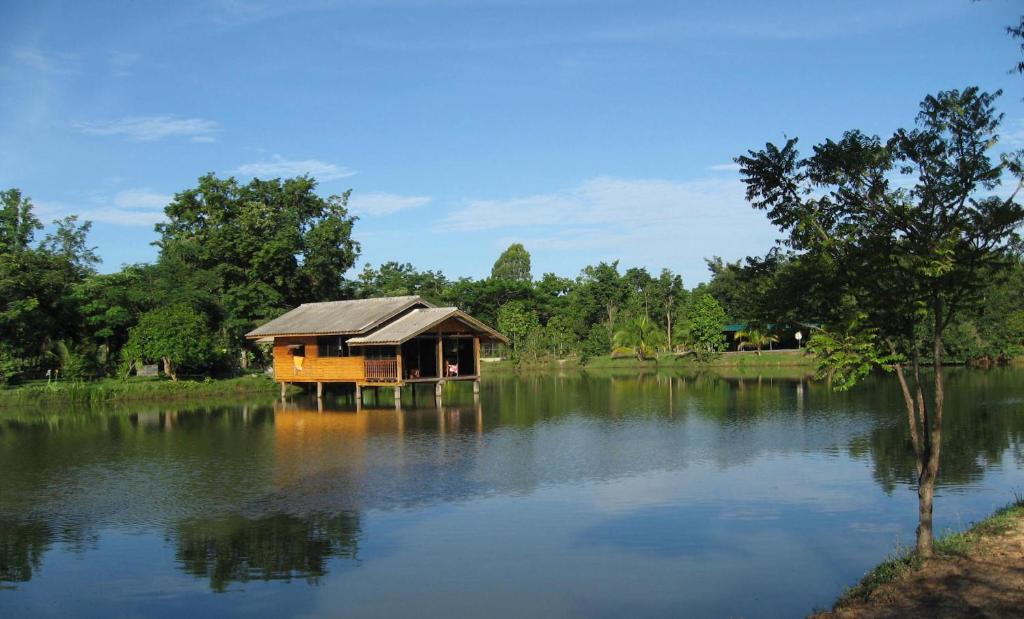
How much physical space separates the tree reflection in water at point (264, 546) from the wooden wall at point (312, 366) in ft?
60.3

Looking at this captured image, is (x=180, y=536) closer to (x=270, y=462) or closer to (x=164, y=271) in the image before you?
(x=270, y=462)

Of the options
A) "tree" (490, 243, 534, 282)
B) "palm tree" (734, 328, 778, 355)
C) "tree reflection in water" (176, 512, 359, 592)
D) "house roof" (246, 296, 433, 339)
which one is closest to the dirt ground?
"tree reflection in water" (176, 512, 359, 592)

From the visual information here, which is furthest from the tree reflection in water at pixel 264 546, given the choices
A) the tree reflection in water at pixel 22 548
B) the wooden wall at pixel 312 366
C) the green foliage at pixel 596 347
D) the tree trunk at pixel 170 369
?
the green foliage at pixel 596 347

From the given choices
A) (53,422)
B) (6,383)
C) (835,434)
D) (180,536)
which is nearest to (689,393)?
(835,434)

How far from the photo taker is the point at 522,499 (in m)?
13.6

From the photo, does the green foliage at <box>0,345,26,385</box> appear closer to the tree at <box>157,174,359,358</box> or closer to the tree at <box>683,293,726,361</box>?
the tree at <box>157,174,359,358</box>

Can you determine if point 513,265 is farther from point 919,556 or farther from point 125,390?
point 919,556

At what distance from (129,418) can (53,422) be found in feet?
7.10

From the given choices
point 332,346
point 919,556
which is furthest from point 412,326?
point 919,556

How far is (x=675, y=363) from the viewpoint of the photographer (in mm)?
53938

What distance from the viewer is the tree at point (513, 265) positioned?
8500cm

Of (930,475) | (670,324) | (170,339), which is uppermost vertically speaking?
(670,324)

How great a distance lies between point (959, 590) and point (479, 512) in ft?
23.3

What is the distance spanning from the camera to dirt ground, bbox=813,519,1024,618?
6672 mm
